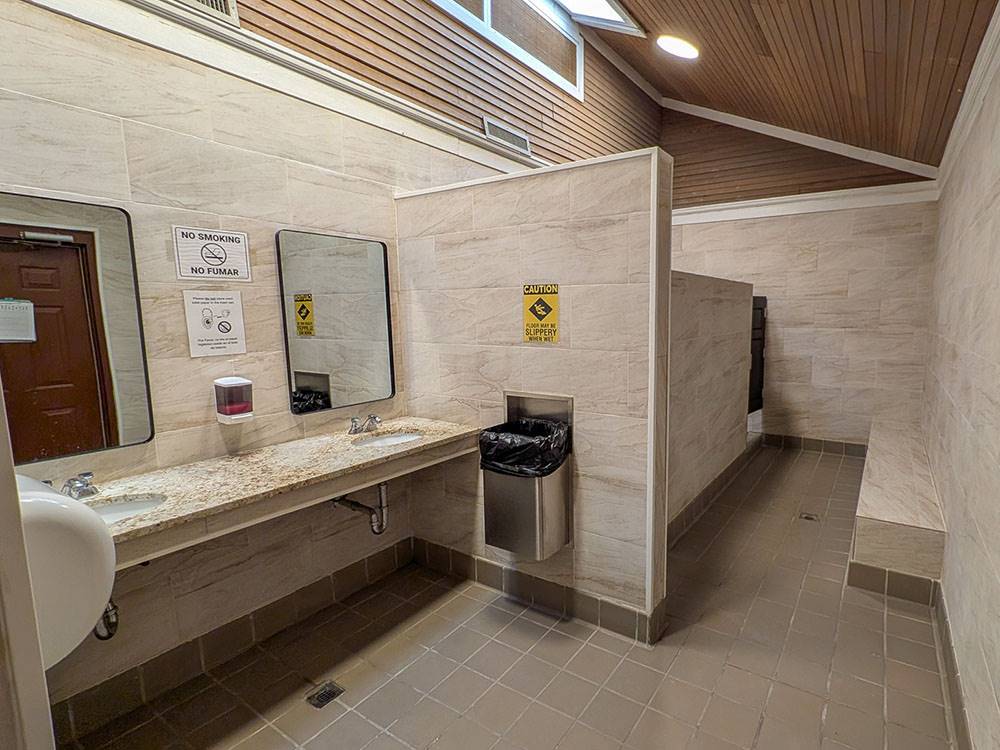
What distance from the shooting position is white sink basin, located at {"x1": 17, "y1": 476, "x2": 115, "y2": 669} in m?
1.01

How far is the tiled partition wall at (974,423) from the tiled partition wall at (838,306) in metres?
1.53

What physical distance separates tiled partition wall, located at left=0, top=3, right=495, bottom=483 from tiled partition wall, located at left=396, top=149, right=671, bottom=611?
55 cm

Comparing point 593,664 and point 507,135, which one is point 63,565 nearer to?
point 593,664

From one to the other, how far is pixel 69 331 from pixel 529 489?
1.84 m

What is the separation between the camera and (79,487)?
1.74 metres

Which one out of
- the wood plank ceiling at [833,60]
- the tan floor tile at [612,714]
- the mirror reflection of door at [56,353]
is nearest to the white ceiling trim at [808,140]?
the wood plank ceiling at [833,60]

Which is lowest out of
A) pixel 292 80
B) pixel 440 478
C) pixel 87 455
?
pixel 440 478

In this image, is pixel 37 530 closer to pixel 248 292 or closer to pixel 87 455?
pixel 87 455

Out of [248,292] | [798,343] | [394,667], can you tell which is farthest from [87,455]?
[798,343]

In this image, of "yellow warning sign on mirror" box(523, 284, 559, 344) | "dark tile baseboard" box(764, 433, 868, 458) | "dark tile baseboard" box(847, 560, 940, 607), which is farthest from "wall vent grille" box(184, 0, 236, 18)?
"dark tile baseboard" box(764, 433, 868, 458)

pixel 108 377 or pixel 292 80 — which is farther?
pixel 292 80

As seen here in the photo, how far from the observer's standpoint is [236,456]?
7.38ft

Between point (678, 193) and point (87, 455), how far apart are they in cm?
582

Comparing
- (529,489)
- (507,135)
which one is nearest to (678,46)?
(507,135)
